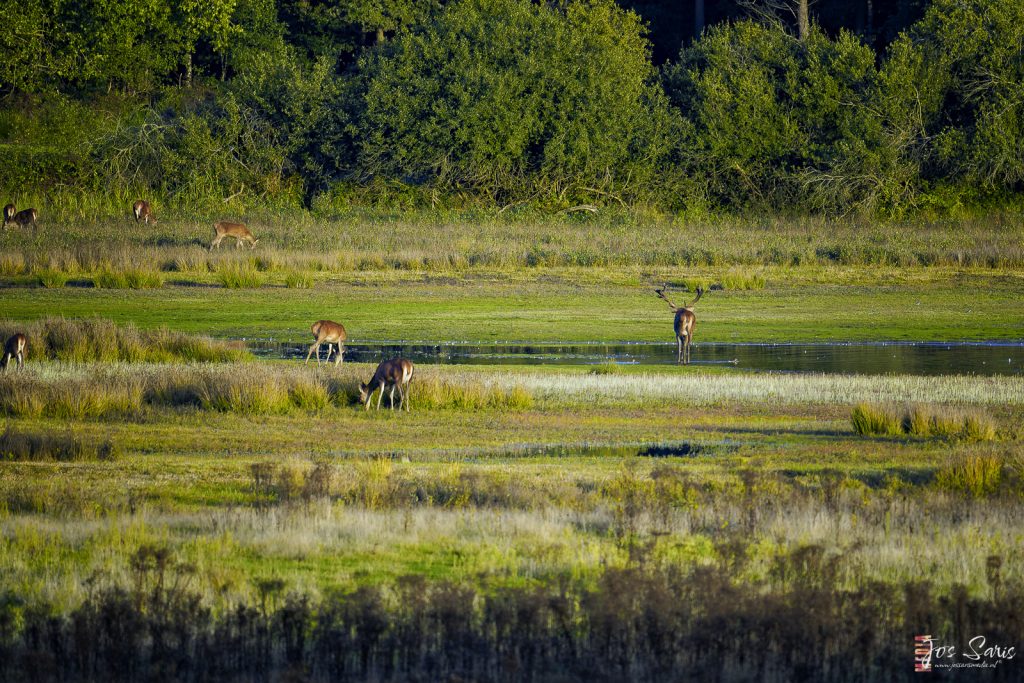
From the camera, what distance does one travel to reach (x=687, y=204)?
181ft

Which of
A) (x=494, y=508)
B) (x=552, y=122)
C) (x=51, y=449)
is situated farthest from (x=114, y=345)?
(x=552, y=122)

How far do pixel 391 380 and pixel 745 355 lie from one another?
9488 mm

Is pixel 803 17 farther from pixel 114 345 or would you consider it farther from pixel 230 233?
pixel 114 345

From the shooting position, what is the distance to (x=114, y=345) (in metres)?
24.0

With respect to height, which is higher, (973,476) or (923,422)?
(923,422)

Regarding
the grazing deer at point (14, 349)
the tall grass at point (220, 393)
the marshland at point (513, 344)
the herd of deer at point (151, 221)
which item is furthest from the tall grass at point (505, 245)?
the tall grass at point (220, 393)

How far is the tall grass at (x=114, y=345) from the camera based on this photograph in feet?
78.3

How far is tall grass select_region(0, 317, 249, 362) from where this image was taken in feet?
78.3

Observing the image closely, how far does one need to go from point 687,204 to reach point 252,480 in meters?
42.5

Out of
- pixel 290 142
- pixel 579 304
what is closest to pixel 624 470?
pixel 579 304

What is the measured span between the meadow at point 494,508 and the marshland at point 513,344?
5 centimetres

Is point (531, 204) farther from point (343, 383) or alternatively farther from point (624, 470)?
point (624, 470)

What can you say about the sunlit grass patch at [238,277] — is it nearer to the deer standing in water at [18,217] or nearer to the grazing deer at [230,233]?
the grazing deer at [230,233]

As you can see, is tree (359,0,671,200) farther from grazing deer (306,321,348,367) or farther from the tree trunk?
grazing deer (306,321,348,367)
